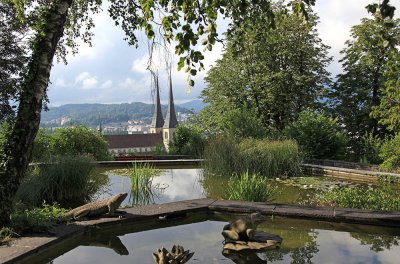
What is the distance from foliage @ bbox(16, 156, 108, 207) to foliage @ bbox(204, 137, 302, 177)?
3.35 metres

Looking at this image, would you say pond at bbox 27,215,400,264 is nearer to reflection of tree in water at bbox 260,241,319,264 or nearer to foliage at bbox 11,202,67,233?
reflection of tree in water at bbox 260,241,319,264

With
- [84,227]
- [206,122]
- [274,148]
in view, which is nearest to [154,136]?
[206,122]

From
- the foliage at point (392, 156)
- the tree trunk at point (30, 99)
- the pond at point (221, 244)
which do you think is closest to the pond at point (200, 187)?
the foliage at point (392, 156)

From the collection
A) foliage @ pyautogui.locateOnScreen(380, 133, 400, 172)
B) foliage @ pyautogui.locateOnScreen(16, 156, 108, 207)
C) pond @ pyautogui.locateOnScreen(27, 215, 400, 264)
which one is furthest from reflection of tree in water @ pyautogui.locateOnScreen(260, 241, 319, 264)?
foliage @ pyautogui.locateOnScreen(380, 133, 400, 172)

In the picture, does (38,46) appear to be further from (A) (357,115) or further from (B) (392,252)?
(A) (357,115)

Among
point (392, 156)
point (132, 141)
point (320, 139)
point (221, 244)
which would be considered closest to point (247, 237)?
point (221, 244)

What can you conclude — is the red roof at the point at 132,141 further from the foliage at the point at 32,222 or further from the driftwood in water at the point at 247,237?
the driftwood in water at the point at 247,237

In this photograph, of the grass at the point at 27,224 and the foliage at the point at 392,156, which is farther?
the foliage at the point at 392,156

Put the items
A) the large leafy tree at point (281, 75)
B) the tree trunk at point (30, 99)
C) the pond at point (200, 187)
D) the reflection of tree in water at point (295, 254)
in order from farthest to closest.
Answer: the large leafy tree at point (281, 75), the pond at point (200, 187), the tree trunk at point (30, 99), the reflection of tree in water at point (295, 254)

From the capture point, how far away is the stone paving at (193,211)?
4.15 metres

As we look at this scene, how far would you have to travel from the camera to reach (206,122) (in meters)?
23.5

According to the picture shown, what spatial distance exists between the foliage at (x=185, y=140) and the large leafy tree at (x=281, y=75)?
4.00 m

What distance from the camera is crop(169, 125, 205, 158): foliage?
1688 centimetres

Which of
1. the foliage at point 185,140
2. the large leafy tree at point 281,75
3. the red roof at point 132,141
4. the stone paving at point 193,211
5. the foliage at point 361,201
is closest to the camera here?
the stone paving at point 193,211
